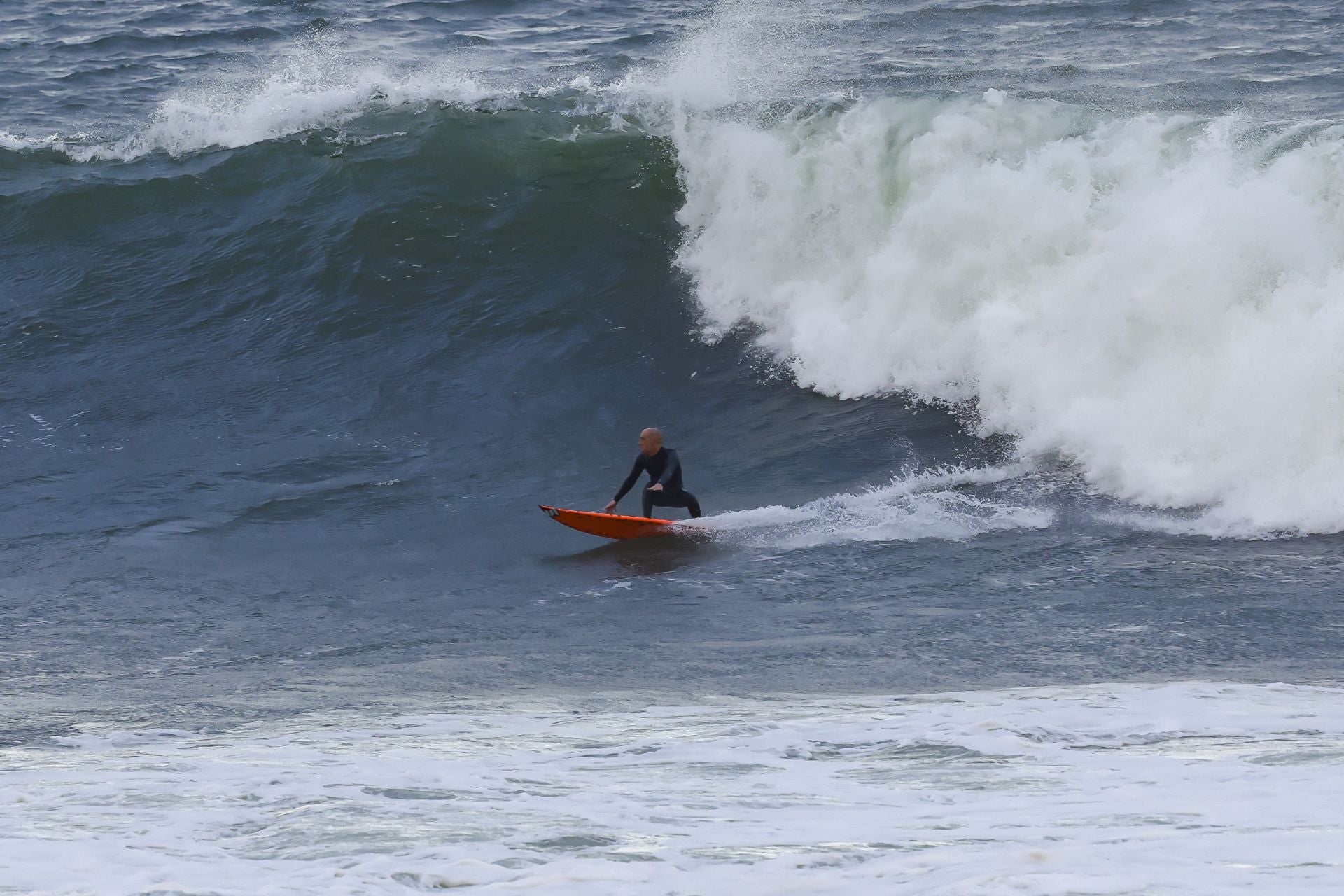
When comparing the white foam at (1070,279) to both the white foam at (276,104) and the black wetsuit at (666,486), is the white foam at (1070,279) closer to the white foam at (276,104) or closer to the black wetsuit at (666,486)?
the black wetsuit at (666,486)

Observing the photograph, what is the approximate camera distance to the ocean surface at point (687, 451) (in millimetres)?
5414

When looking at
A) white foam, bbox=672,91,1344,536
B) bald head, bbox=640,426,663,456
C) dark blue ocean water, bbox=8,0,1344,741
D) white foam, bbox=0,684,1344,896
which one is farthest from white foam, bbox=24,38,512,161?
white foam, bbox=0,684,1344,896

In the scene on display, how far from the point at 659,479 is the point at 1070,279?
189 inches

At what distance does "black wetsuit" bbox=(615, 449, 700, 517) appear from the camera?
1062cm

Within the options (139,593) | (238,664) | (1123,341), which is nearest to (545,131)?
(1123,341)

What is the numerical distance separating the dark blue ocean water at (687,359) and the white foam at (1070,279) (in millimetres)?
43

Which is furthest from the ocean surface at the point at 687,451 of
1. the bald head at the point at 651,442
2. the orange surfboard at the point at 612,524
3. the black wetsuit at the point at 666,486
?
the bald head at the point at 651,442

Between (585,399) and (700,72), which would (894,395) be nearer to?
(585,399)

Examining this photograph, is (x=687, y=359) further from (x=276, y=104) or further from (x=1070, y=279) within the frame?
(x=276, y=104)

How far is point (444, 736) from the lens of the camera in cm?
678

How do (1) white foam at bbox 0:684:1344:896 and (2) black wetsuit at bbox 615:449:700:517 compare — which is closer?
(1) white foam at bbox 0:684:1344:896

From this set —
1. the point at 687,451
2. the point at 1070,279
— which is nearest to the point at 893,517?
the point at 687,451

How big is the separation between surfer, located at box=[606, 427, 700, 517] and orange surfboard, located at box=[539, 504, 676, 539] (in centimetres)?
12

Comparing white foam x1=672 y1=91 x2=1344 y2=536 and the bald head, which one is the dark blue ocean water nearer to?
white foam x1=672 y1=91 x2=1344 y2=536
